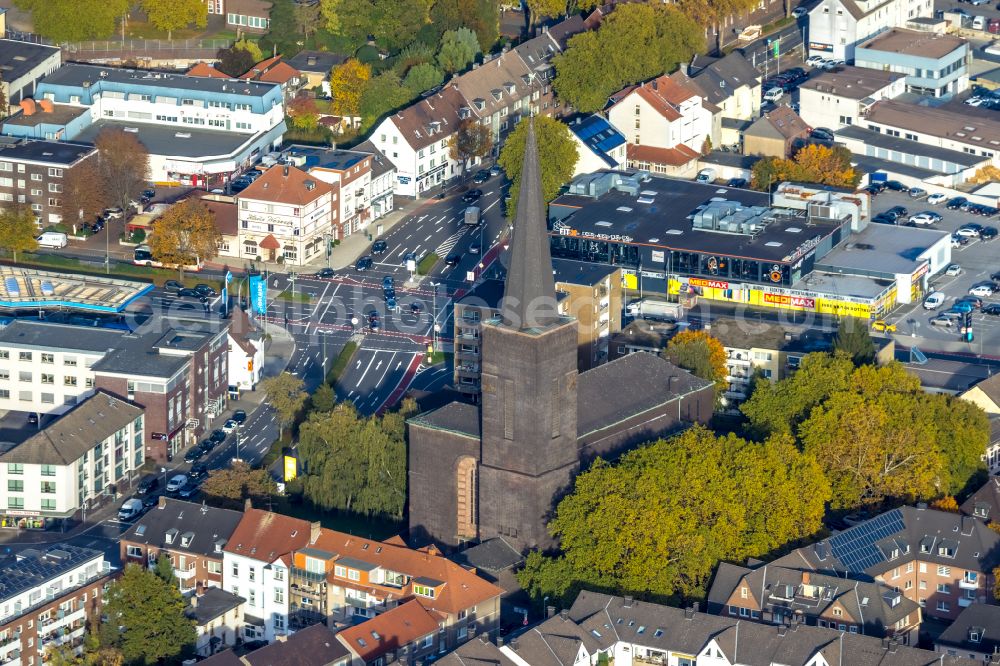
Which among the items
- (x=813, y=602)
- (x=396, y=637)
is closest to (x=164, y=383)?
(x=396, y=637)

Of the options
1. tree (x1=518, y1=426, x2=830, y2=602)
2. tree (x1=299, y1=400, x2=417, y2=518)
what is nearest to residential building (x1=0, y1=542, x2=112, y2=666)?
tree (x1=299, y1=400, x2=417, y2=518)

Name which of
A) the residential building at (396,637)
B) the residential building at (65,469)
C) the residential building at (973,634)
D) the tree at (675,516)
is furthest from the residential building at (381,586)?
the residential building at (973,634)

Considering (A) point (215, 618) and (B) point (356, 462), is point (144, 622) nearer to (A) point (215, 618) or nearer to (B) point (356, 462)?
(A) point (215, 618)

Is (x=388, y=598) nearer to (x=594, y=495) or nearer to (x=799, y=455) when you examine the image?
(x=594, y=495)

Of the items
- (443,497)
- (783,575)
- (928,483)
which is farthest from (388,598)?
(928,483)

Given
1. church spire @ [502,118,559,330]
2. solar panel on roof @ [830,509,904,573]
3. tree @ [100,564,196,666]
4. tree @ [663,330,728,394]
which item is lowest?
tree @ [100,564,196,666]

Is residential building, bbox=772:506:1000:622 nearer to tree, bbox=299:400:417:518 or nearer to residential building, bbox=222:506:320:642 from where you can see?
tree, bbox=299:400:417:518

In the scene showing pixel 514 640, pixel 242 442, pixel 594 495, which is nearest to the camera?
pixel 514 640
